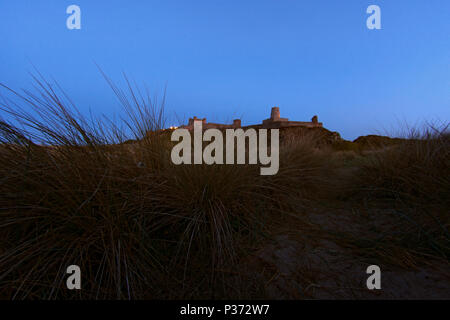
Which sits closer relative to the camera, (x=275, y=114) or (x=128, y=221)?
(x=128, y=221)

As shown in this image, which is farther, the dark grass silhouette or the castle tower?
the castle tower

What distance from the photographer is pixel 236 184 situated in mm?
1384

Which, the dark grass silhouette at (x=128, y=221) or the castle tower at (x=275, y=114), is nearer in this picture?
the dark grass silhouette at (x=128, y=221)

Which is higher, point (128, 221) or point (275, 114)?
point (275, 114)

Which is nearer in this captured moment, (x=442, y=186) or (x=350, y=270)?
(x=350, y=270)

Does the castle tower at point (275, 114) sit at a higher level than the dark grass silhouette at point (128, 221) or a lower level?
higher

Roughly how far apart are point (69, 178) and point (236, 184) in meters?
0.91

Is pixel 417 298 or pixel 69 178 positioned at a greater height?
pixel 69 178

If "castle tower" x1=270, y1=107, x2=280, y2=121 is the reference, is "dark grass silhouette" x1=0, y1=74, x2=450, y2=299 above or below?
below
